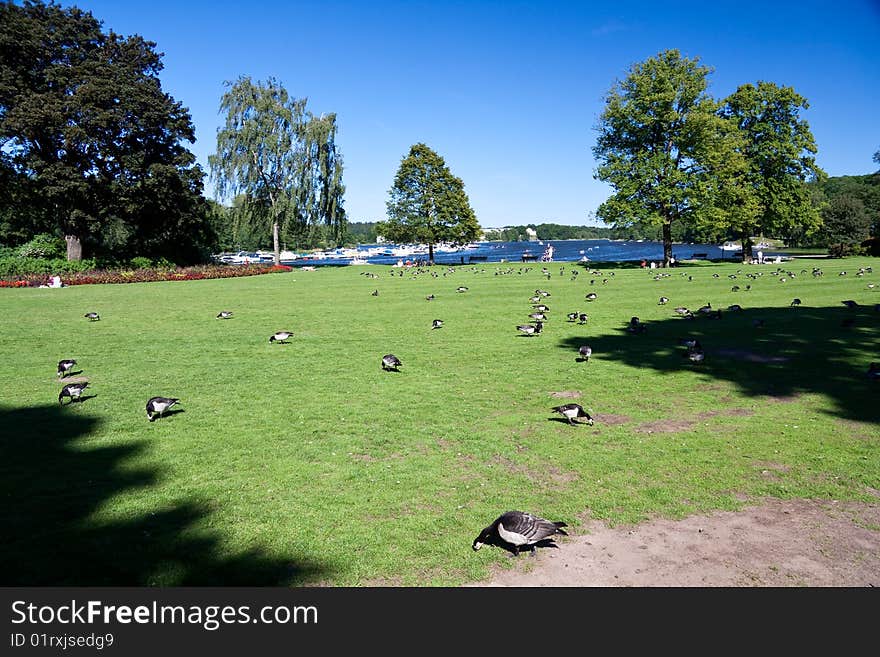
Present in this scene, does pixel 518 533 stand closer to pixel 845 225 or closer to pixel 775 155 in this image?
pixel 775 155

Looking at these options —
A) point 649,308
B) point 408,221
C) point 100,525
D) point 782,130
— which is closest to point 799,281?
point 649,308

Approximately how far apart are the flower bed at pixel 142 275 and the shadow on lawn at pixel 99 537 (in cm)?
4091

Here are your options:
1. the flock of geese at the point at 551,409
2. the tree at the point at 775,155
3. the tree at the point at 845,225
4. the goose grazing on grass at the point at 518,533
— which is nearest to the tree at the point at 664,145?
the tree at the point at 775,155

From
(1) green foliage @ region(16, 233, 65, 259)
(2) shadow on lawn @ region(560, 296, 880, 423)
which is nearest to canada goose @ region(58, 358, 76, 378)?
(2) shadow on lawn @ region(560, 296, 880, 423)

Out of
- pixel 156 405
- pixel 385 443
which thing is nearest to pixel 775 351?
pixel 385 443

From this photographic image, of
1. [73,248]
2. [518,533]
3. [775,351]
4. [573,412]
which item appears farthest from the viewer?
[73,248]

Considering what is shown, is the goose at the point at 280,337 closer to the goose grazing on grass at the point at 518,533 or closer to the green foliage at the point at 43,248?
the goose grazing on grass at the point at 518,533

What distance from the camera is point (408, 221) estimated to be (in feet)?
234

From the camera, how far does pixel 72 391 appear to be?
10.3 m

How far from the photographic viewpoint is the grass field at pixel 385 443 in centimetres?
531

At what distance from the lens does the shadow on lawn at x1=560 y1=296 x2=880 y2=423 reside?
1072cm

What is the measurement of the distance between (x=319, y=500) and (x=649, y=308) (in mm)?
20745

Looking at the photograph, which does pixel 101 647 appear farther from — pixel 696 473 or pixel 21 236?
pixel 21 236

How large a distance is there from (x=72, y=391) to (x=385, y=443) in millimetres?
6882
